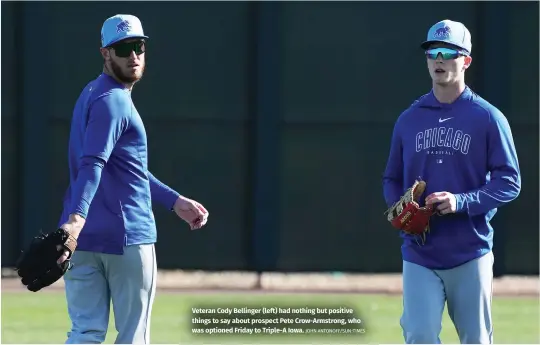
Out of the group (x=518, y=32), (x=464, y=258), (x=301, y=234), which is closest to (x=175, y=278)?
(x=301, y=234)

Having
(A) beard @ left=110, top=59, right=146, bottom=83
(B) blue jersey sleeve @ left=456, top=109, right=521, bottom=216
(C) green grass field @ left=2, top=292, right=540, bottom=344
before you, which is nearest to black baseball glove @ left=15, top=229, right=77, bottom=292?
(A) beard @ left=110, top=59, right=146, bottom=83

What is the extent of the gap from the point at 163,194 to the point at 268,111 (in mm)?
6700

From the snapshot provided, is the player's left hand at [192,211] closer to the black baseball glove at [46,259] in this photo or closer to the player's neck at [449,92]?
the black baseball glove at [46,259]

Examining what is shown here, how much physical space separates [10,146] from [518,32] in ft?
17.6

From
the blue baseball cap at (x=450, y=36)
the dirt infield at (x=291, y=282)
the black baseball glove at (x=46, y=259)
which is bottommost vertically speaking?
the dirt infield at (x=291, y=282)

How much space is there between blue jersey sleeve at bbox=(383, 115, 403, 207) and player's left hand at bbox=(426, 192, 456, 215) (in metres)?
0.47

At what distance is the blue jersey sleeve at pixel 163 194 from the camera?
704 centimetres

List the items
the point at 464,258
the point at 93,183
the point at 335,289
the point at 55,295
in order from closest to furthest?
the point at 93,183, the point at 464,258, the point at 55,295, the point at 335,289

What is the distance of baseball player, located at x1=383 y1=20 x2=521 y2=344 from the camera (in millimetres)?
6832

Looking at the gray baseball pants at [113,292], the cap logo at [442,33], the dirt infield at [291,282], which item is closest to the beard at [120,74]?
the gray baseball pants at [113,292]

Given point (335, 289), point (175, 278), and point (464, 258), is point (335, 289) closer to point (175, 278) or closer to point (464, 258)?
point (175, 278)

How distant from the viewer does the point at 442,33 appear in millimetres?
6988

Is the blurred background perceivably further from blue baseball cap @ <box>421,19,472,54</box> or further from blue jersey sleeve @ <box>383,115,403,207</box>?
blue baseball cap @ <box>421,19,472,54</box>

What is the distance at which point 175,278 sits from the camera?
14.0 metres
